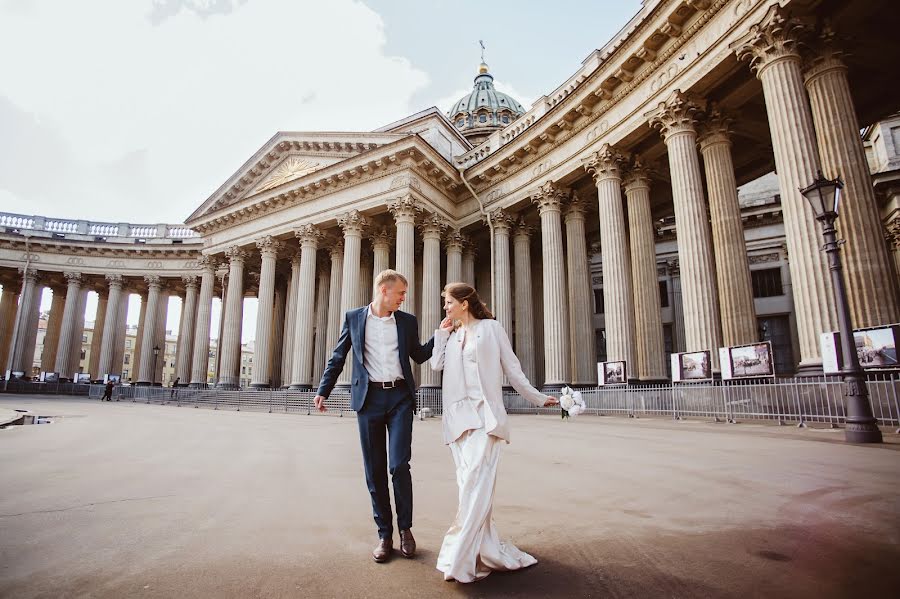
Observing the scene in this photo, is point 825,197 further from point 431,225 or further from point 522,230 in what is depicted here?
point 431,225

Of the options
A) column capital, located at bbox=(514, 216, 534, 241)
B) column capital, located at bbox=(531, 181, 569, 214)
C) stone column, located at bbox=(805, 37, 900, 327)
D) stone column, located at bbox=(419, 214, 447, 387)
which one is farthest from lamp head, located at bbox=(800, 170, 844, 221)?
column capital, located at bbox=(514, 216, 534, 241)

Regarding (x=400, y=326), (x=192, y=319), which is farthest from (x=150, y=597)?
(x=192, y=319)

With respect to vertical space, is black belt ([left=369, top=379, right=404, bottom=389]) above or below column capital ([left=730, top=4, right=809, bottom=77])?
below

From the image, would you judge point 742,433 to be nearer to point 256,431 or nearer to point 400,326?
point 400,326

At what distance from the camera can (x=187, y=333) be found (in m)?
32.0

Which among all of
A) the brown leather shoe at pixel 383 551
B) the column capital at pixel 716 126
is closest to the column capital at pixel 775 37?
the column capital at pixel 716 126

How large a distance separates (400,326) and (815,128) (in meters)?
12.7

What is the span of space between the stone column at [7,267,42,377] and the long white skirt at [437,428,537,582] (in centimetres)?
4484

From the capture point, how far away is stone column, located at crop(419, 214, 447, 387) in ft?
64.5

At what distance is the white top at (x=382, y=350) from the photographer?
317 cm

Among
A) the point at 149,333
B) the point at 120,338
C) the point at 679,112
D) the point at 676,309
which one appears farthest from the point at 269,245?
the point at 676,309

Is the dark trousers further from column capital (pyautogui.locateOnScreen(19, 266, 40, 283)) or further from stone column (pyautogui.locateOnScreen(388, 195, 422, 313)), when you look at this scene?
column capital (pyautogui.locateOnScreen(19, 266, 40, 283))

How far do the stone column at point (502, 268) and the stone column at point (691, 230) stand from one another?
7985 mm

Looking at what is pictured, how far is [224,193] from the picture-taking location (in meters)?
27.9
